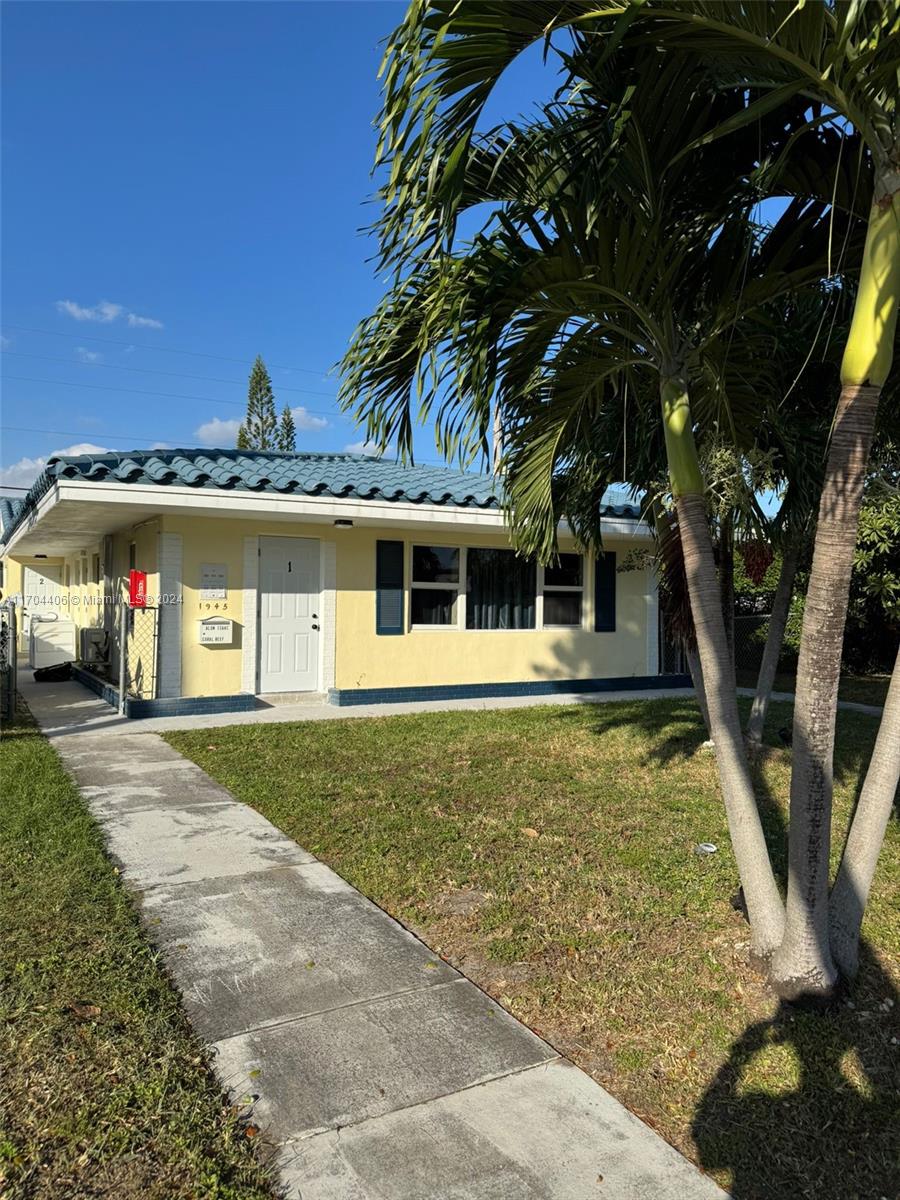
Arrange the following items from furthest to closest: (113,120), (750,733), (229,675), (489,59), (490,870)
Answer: (113,120), (229,675), (750,733), (490,870), (489,59)

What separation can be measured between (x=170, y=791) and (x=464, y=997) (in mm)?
3958

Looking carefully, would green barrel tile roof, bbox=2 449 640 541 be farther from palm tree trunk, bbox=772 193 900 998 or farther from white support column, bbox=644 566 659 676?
palm tree trunk, bbox=772 193 900 998

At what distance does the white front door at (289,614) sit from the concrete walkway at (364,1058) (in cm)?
609

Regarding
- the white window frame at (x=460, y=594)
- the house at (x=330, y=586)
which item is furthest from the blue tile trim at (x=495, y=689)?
the white window frame at (x=460, y=594)

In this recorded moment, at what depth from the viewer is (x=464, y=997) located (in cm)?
319

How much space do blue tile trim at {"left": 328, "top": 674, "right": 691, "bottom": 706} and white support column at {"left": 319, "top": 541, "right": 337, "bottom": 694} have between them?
0.39 meters

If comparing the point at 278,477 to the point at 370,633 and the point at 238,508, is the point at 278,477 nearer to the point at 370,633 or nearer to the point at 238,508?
the point at 238,508

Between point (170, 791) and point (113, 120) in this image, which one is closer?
point (170, 791)

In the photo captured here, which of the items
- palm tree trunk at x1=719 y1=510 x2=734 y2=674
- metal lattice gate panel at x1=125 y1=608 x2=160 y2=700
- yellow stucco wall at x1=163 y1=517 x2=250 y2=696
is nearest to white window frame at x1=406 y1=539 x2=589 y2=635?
yellow stucco wall at x1=163 y1=517 x2=250 y2=696

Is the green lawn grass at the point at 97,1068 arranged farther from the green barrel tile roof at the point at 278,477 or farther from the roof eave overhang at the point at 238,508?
the green barrel tile roof at the point at 278,477

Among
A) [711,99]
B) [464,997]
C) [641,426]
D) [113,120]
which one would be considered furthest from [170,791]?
[113,120]

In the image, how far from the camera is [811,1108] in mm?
2535

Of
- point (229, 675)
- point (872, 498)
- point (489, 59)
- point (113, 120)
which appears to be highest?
point (113, 120)

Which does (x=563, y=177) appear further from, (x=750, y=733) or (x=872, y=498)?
(x=750, y=733)
